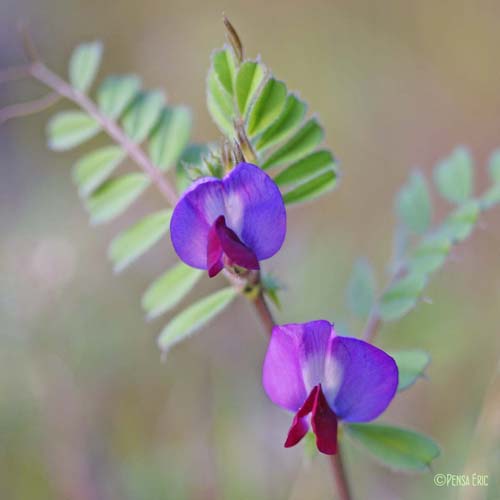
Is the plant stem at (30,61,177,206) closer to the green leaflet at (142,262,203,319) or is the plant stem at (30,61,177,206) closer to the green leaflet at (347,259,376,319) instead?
the green leaflet at (142,262,203,319)

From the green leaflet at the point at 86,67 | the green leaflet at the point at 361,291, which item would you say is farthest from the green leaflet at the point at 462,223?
the green leaflet at the point at 86,67

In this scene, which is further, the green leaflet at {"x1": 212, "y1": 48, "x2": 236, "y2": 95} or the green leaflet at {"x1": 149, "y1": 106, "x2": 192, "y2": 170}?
the green leaflet at {"x1": 149, "y1": 106, "x2": 192, "y2": 170}

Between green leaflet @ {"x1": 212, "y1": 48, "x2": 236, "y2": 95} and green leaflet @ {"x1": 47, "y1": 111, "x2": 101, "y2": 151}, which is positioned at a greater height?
green leaflet @ {"x1": 47, "y1": 111, "x2": 101, "y2": 151}

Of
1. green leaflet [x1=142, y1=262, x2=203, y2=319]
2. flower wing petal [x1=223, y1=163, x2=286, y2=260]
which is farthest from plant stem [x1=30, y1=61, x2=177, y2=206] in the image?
flower wing petal [x1=223, y1=163, x2=286, y2=260]


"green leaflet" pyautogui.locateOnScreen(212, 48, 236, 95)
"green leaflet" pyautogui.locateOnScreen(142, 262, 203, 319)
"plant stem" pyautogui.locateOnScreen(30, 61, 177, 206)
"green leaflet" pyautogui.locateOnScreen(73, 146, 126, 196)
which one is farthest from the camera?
"green leaflet" pyautogui.locateOnScreen(73, 146, 126, 196)

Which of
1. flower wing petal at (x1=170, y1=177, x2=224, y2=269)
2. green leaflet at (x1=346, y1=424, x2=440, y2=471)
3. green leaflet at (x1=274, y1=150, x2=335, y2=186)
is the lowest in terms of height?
green leaflet at (x1=346, y1=424, x2=440, y2=471)

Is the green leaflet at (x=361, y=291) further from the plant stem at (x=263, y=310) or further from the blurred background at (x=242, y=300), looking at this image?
the plant stem at (x=263, y=310)

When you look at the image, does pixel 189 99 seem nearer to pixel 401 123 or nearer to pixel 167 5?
pixel 167 5
